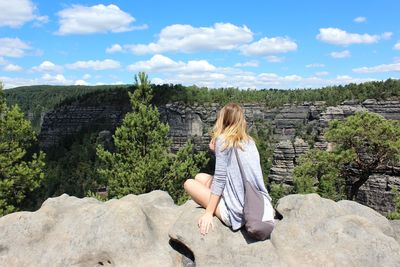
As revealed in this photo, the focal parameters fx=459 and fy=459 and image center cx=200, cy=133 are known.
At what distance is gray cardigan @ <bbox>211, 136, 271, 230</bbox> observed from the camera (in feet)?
24.0

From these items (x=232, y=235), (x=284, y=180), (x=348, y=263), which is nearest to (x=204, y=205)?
(x=232, y=235)

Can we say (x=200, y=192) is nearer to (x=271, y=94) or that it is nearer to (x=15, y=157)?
(x=15, y=157)

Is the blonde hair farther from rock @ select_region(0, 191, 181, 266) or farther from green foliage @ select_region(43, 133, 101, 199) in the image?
green foliage @ select_region(43, 133, 101, 199)

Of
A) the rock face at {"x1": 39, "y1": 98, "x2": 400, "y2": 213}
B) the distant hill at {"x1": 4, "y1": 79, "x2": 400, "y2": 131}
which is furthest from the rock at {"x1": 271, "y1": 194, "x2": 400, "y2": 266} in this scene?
the distant hill at {"x1": 4, "y1": 79, "x2": 400, "y2": 131}

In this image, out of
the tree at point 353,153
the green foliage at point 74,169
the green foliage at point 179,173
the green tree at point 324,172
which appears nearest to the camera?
the green foliage at point 179,173

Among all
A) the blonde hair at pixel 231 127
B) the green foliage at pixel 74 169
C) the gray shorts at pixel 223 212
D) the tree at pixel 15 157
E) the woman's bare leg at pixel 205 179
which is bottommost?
the green foliage at pixel 74 169

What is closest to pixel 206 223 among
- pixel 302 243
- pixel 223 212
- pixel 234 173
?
pixel 223 212

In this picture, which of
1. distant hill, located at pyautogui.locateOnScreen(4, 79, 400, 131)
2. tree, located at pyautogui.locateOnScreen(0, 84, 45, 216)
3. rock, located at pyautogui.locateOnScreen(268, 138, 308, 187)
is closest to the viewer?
tree, located at pyautogui.locateOnScreen(0, 84, 45, 216)

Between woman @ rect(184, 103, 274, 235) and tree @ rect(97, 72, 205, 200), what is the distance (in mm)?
17714

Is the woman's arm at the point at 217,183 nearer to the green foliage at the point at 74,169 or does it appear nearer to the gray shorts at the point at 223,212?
the gray shorts at the point at 223,212

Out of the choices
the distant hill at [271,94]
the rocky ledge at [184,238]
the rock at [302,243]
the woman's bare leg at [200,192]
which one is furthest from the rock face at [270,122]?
the woman's bare leg at [200,192]

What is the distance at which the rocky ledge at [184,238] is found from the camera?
7555mm

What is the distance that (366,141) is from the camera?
36.1 meters

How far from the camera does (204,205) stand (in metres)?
8.04
